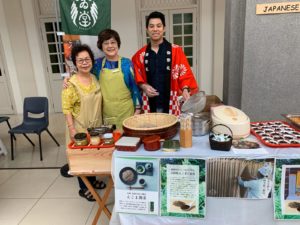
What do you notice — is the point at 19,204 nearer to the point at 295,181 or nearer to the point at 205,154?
the point at 205,154

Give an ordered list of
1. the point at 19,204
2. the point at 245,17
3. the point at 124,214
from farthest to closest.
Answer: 1. the point at 19,204
2. the point at 245,17
3. the point at 124,214

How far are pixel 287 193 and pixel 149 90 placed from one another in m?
1.12

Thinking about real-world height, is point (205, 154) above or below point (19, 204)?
above

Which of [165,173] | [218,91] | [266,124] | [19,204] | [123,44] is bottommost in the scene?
[19,204]

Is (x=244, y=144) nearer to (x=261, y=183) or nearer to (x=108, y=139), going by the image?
(x=261, y=183)

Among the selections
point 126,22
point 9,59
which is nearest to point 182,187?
point 126,22

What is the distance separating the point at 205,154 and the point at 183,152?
0.11m

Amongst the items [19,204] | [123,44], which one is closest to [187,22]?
[123,44]

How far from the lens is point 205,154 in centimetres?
123

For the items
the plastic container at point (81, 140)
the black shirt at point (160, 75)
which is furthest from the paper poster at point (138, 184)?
the black shirt at point (160, 75)

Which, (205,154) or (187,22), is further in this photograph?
(187,22)

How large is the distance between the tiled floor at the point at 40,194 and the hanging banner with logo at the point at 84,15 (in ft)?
4.94

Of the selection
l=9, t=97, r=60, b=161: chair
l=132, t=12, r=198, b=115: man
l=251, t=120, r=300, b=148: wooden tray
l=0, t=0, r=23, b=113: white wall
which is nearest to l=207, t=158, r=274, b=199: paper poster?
l=251, t=120, r=300, b=148: wooden tray

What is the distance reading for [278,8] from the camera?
196 cm
